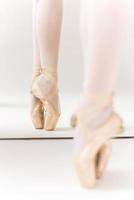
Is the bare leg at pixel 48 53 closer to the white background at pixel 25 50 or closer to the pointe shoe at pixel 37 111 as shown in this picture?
the pointe shoe at pixel 37 111

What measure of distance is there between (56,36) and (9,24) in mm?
851

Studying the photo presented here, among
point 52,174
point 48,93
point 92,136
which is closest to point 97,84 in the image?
point 92,136

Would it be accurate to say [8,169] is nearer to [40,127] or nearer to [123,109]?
[40,127]

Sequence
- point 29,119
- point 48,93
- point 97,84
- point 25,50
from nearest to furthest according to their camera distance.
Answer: point 97,84 < point 48,93 < point 29,119 < point 25,50

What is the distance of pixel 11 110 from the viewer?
171 cm

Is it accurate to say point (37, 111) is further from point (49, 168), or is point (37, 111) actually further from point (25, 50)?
point (25, 50)

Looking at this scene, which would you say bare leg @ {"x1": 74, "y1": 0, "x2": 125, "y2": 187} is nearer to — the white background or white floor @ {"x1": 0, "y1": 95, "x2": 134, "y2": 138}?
white floor @ {"x1": 0, "y1": 95, "x2": 134, "y2": 138}

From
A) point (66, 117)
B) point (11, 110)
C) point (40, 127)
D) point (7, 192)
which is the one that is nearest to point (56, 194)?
point (7, 192)

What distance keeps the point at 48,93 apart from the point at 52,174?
0.41 m

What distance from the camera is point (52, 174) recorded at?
941 mm

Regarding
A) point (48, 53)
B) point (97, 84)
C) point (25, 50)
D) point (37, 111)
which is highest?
point (97, 84)

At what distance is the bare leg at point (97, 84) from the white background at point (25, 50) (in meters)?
1.26

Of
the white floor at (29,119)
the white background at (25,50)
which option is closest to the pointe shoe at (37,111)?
the white floor at (29,119)

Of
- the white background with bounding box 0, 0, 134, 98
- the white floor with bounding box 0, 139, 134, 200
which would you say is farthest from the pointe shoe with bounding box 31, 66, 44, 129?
the white background with bounding box 0, 0, 134, 98
